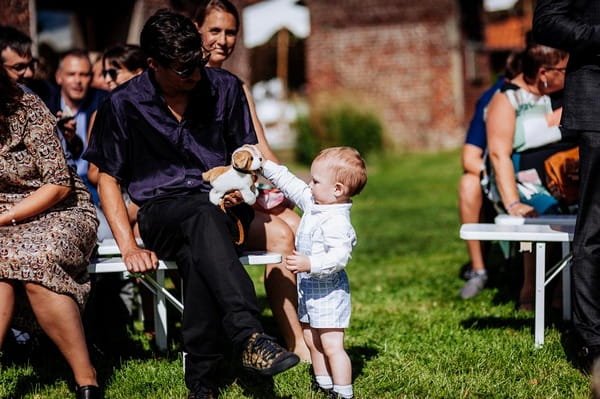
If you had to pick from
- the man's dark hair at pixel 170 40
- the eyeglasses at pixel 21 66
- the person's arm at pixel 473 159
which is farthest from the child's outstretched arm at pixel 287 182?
the person's arm at pixel 473 159

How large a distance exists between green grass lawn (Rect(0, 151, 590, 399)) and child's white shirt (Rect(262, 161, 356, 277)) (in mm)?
639

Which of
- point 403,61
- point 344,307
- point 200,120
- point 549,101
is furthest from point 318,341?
point 403,61

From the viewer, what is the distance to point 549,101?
213 inches

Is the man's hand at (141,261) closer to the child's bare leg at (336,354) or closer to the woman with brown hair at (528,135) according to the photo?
the child's bare leg at (336,354)

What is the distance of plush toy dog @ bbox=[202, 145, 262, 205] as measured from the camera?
12.3 feet

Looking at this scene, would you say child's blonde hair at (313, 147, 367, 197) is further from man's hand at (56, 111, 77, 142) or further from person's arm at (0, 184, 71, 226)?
man's hand at (56, 111, 77, 142)

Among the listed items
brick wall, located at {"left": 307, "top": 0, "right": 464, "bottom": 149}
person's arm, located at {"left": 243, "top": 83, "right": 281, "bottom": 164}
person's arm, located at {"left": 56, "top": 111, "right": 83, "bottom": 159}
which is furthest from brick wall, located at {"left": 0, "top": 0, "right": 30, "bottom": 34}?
brick wall, located at {"left": 307, "top": 0, "right": 464, "bottom": 149}

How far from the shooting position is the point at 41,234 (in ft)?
12.6

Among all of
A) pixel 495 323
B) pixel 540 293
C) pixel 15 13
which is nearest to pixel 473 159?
pixel 495 323

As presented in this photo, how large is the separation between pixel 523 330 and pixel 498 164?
1.01 metres

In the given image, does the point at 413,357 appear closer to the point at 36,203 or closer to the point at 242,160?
the point at 242,160

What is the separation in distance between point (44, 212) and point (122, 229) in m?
0.36

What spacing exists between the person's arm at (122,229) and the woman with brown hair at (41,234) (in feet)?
0.41

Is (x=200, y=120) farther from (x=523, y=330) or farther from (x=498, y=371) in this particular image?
(x=523, y=330)
